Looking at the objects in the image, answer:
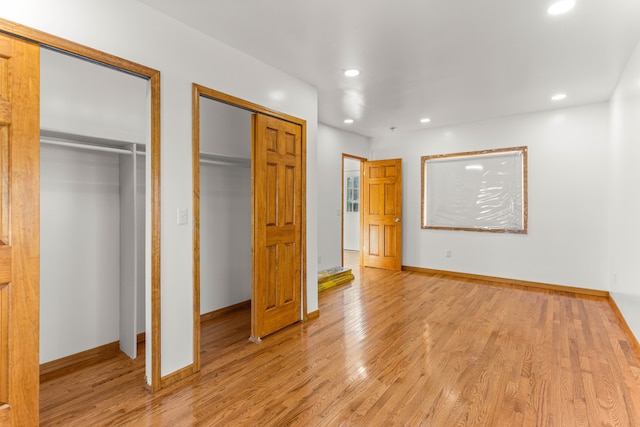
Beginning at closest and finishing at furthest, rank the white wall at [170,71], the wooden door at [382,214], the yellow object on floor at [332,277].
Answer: the white wall at [170,71]
the yellow object on floor at [332,277]
the wooden door at [382,214]

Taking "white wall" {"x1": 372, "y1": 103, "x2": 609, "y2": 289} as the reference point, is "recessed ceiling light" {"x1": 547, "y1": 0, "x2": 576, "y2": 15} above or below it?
above

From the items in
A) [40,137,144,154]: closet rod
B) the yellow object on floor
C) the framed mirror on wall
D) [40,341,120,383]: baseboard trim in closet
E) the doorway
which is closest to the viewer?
[40,137,144,154]: closet rod

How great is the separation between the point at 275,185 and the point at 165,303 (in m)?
1.42

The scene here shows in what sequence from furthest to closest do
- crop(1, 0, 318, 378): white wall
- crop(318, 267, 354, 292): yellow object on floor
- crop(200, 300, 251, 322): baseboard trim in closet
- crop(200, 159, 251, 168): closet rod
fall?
1. crop(318, 267, 354, 292): yellow object on floor
2. crop(200, 300, 251, 322): baseboard trim in closet
3. crop(200, 159, 251, 168): closet rod
4. crop(1, 0, 318, 378): white wall

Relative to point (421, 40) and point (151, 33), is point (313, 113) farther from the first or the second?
point (151, 33)

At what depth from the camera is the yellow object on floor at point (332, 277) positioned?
4978 mm

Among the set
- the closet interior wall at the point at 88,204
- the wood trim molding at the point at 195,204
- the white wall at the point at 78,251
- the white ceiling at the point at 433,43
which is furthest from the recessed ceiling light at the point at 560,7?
the white wall at the point at 78,251

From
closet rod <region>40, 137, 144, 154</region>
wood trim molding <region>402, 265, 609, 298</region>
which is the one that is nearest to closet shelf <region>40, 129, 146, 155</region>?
closet rod <region>40, 137, 144, 154</region>

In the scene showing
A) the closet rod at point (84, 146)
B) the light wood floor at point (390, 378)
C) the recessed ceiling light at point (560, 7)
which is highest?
the recessed ceiling light at point (560, 7)

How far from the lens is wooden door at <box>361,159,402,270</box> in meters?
6.24

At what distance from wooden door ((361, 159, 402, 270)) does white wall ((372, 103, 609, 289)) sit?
0.84m

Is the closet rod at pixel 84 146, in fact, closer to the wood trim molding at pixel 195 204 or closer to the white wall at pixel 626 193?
the wood trim molding at pixel 195 204

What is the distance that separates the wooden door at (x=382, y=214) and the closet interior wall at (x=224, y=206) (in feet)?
9.96

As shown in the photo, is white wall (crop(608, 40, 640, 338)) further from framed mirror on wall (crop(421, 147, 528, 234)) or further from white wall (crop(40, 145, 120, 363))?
white wall (crop(40, 145, 120, 363))
